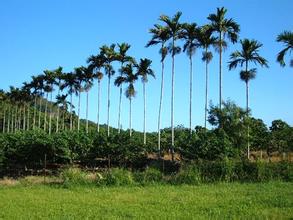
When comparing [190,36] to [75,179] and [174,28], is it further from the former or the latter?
[75,179]

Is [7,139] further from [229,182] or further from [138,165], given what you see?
[229,182]

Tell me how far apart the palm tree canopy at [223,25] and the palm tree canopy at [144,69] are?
9889 millimetres

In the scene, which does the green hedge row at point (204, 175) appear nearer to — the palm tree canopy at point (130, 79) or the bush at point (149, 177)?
the bush at point (149, 177)

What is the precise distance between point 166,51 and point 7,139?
66.7ft

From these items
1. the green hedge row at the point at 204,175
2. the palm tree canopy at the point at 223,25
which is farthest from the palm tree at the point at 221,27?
the green hedge row at the point at 204,175

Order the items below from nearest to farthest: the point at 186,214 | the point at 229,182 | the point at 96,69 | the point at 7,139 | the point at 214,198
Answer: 1. the point at 186,214
2. the point at 214,198
3. the point at 229,182
4. the point at 7,139
5. the point at 96,69

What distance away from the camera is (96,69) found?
2975 inches

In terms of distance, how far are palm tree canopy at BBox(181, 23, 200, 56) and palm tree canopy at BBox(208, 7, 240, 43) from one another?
1.91 metres

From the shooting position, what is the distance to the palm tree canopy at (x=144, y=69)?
62.9 meters

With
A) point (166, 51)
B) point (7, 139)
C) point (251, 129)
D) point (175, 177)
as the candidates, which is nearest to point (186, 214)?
point (175, 177)

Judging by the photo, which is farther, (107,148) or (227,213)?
(107,148)

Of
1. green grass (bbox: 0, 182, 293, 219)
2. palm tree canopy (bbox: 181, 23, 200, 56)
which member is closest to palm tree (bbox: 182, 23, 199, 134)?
palm tree canopy (bbox: 181, 23, 200, 56)

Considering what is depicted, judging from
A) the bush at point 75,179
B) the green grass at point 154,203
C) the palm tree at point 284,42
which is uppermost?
the palm tree at point 284,42

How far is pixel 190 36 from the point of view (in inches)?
2276
